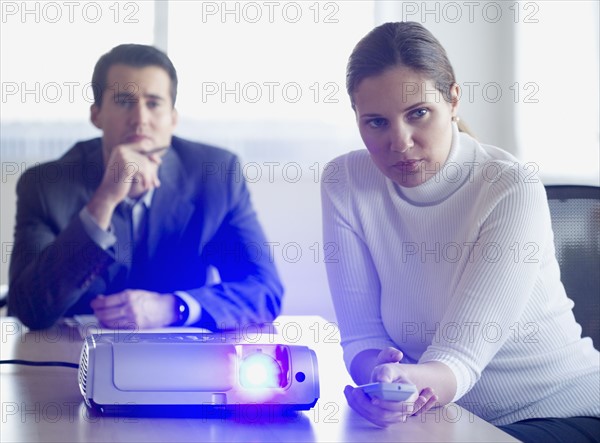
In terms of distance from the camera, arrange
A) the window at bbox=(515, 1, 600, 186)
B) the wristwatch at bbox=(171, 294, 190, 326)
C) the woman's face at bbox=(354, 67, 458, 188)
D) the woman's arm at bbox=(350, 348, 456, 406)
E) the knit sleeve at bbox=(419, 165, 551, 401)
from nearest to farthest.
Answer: the woman's arm at bbox=(350, 348, 456, 406) → the knit sleeve at bbox=(419, 165, 551, 401) → the woman's face at bbox=(354, 67, 458, 188) → the wristwatch at bbox=(171, 294, 190, 326) → the window at bbox=(515, 1, 600, 186)

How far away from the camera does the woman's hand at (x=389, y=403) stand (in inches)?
33.9

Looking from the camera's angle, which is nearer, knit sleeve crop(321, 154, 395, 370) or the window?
knit sleeve crop(321, 154, 395, 370)

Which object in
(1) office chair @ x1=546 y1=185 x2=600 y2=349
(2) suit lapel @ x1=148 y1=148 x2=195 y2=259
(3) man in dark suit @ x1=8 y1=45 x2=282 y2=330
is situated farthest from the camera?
(2) suit lapel @ x1=148 y1=148 x2=195 y2=259

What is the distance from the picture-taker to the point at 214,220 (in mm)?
2852

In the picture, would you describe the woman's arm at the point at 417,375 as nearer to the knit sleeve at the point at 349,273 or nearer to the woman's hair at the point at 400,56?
the knit sleeve at the point at 349,273

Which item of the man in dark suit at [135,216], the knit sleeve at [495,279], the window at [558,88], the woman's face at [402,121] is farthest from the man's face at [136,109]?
the knit sleeve at [495,279]

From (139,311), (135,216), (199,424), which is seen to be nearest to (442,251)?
(199,424)

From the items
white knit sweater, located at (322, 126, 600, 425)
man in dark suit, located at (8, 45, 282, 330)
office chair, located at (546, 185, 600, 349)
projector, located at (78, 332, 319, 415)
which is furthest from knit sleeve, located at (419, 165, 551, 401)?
man in dark suit, located at (8, 45, 282, 330)

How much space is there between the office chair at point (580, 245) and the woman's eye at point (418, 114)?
46 centimetres

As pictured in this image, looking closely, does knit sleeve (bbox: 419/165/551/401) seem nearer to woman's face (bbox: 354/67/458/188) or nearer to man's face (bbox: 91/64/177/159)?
woman's face (bbox: 354/67/458/188)

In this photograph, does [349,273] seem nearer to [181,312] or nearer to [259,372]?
[259,372]

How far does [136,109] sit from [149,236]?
498mm

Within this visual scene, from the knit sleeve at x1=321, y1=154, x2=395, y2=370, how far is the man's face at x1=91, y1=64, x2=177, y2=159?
1.78 m

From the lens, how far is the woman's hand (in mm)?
862
